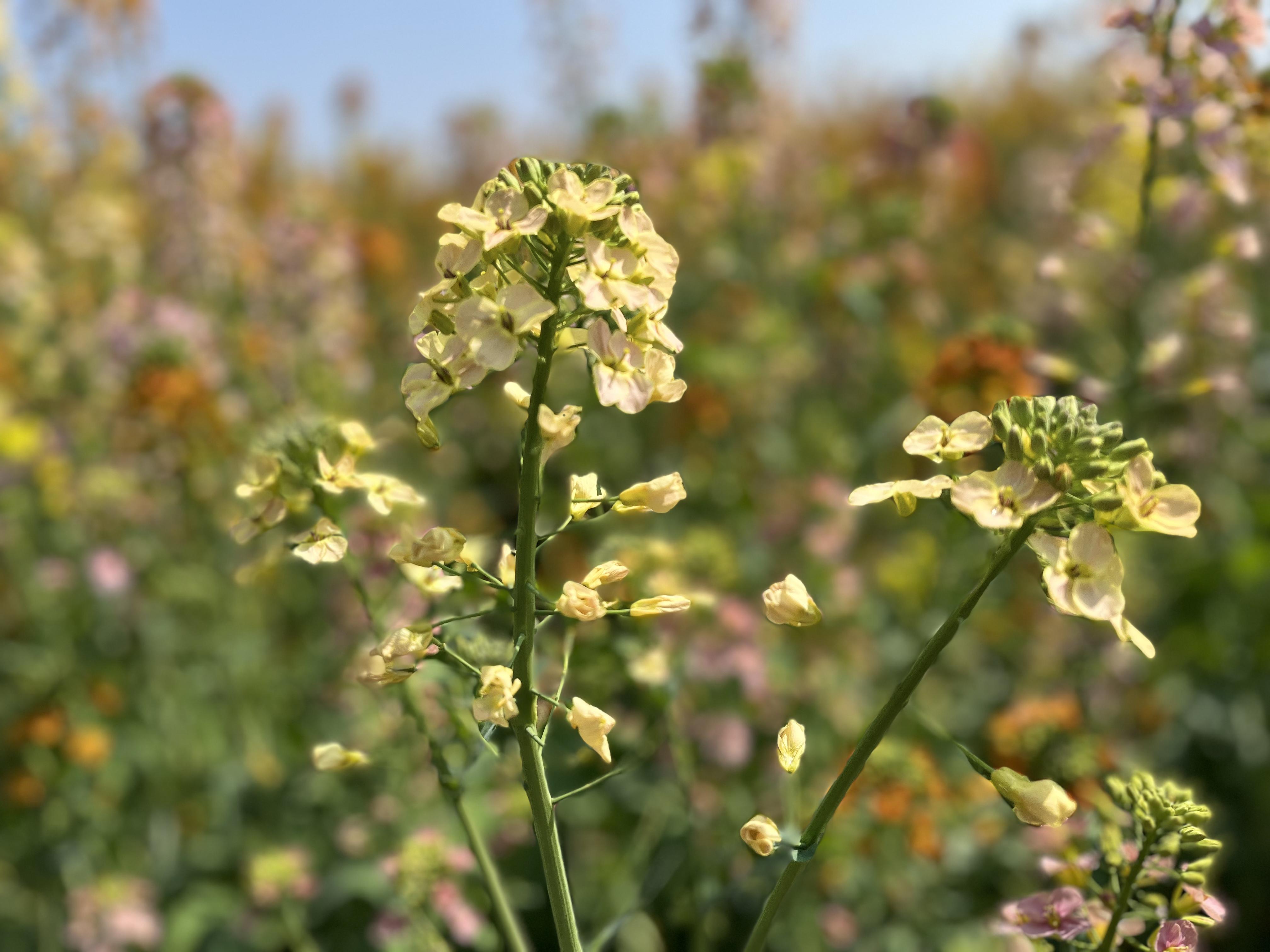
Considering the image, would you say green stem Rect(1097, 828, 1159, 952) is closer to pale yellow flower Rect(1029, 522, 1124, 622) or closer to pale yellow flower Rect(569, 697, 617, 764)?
pale yellow flower Rect(1029, 522, 1124, 622)

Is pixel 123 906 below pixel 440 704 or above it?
below

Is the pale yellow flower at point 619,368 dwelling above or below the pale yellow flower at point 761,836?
above

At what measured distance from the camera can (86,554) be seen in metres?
4.23

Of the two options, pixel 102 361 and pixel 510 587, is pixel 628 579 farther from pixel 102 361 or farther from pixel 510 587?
pixel 102 361

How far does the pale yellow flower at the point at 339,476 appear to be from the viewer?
143 cm

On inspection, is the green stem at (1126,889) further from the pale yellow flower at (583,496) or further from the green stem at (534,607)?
the pale yellow flower at (583,496)

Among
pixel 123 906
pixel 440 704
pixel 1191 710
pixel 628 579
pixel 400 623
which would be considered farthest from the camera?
pixel 1191 710

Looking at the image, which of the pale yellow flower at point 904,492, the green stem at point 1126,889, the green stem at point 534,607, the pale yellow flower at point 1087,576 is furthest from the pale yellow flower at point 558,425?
the green stem at point 1126,889

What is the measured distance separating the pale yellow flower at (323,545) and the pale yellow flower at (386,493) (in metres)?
0.09

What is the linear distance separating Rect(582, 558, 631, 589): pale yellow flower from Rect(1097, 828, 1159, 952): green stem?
82 cm

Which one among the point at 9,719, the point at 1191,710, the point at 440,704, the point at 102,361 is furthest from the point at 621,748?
the point at 102,361

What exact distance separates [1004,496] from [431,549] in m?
0.68

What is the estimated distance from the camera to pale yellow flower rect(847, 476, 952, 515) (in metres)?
1.14

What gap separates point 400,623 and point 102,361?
11.7 ft
